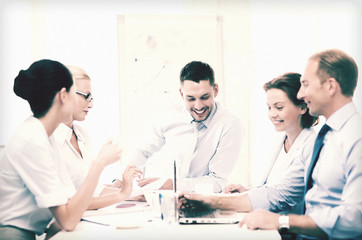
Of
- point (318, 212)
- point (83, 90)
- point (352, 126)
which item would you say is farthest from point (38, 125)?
point (352, 126)

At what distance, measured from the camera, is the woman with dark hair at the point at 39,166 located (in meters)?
1.41

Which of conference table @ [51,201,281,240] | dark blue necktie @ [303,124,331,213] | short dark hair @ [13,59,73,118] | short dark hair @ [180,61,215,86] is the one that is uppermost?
short dark hair @ [180,61,215,86]

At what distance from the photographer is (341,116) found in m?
1.55

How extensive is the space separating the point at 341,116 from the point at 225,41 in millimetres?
2279

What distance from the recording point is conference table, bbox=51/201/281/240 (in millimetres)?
1368

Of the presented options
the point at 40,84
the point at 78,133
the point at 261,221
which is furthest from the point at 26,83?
the point at 261,221

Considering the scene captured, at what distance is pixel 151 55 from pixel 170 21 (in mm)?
382

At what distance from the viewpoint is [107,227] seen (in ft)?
4.87

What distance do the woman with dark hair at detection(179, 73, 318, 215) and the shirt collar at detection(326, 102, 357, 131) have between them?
24 centimetres

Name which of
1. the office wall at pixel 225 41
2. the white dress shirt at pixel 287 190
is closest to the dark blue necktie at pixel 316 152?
the white dress shirt at pixel 287 190

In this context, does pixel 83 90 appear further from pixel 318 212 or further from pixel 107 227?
pixel 318 212

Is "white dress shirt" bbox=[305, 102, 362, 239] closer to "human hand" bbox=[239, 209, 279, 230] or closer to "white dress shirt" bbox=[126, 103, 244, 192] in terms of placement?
"human hand" bbox=[239, 209, 279, 230]

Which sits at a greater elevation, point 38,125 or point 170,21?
point 170,21

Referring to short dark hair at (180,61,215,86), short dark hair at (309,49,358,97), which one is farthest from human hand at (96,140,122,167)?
short dark hair at (180,61,215,86)
